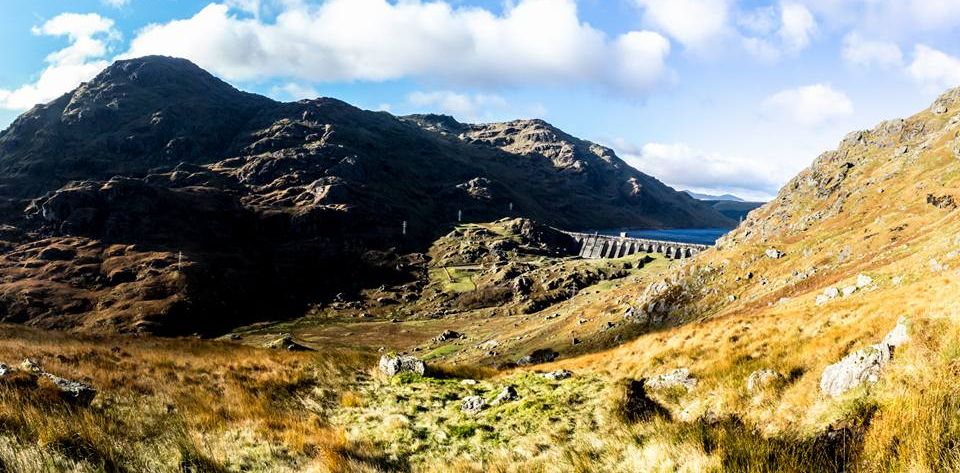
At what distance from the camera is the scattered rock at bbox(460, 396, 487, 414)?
14.1m

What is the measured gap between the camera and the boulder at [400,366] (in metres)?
19.1

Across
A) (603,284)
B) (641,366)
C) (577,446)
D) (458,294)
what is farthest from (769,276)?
(458,294)

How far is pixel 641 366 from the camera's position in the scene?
18.2m

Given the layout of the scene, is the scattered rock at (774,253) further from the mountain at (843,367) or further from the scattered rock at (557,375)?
the scattered rock at (557,375)

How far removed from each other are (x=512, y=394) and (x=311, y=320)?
15875 centimetres

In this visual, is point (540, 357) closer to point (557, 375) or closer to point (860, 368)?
point (557, 375)

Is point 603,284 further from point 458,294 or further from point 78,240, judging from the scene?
point 78,240

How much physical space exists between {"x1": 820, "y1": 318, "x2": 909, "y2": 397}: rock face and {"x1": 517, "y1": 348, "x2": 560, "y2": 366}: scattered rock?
66.2 m

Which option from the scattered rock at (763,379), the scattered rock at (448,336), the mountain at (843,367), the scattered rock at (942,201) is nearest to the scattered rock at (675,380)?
the mountain at (843,367)

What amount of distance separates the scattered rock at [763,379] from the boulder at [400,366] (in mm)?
11411

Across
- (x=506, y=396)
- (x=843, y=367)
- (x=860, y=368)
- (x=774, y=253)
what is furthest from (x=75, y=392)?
(x=774, y=253)

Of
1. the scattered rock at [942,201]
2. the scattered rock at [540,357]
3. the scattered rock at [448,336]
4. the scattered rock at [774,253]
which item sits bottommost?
the scattered rock at [448,336]

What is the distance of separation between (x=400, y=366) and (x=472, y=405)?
581 cm

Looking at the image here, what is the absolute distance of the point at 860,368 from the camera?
9.80 m
